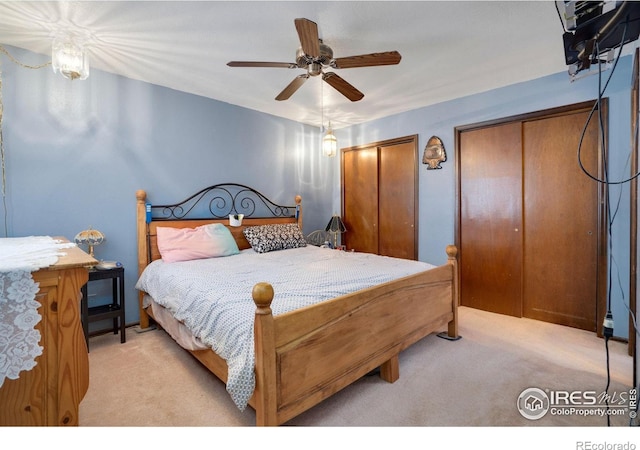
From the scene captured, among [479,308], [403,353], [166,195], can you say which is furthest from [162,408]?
[479,308]

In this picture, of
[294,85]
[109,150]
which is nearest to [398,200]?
[294,85]

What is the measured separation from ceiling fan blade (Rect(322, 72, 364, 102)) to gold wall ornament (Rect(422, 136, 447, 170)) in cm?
159

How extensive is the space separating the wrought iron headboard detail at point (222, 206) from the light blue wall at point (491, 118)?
1.65 metres

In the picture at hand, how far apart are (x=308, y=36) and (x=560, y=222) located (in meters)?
2.90

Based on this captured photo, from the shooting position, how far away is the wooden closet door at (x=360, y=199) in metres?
4.45

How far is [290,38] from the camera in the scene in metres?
2.28

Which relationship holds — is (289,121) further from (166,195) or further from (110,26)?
(110,26)

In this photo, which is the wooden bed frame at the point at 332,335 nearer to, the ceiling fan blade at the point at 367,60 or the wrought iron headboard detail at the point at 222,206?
the wrought iron headboard detail at the point at 222,206

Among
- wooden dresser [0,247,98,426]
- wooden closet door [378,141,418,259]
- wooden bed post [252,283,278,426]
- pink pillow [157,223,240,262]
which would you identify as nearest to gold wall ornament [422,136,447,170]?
wooden closet door [378,141,418,259]

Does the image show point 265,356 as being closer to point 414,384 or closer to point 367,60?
point 414,384

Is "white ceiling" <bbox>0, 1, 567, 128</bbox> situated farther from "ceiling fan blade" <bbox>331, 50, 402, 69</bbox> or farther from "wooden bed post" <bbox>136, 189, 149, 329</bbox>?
"wooden bed post" <bbox>136, 189, 149, 329</bbox>

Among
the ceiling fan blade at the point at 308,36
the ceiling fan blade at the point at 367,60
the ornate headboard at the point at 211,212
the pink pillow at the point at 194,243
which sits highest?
the ceiling fan blade at the point at 367,60

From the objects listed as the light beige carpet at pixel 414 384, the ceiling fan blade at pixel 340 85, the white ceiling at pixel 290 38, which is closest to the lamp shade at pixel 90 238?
the light beige carpet at pixel 414 384

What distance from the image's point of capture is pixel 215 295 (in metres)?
1.84
